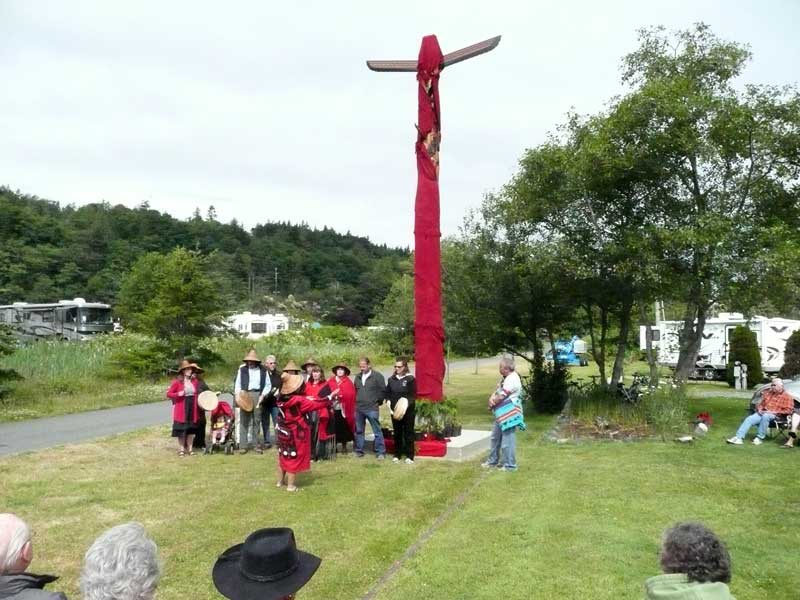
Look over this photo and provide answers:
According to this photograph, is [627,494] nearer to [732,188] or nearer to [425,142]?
[425,142]

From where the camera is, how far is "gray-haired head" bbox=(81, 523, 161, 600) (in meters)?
2.55

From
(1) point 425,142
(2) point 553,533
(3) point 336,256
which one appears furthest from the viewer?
(3) point 336,256

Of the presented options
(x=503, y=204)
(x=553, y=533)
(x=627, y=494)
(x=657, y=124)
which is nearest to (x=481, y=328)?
(x=503, y=204)

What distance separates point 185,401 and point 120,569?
8.76 metres

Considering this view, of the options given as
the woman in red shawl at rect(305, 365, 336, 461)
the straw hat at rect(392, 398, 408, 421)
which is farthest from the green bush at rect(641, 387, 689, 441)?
the woman in red shawl at rect(305, 365, 336, 461)

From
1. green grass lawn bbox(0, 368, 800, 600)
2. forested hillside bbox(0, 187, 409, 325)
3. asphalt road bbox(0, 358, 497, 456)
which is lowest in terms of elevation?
asphalt road bbox(0, 358, 497, 456)

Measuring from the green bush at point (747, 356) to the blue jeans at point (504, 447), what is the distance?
18.1 metres

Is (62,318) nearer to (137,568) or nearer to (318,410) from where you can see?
(318,410)

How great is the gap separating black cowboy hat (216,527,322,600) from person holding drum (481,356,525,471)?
6796 mm

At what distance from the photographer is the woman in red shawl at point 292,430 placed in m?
8.39

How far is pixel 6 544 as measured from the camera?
282 cm

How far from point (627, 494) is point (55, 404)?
1436 cm

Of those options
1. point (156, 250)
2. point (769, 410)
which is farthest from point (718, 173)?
point (156, 250)

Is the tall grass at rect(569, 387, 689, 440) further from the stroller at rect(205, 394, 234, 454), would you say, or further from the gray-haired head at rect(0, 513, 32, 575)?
the gray-haired head at rect(0, 513, 32, 575)
